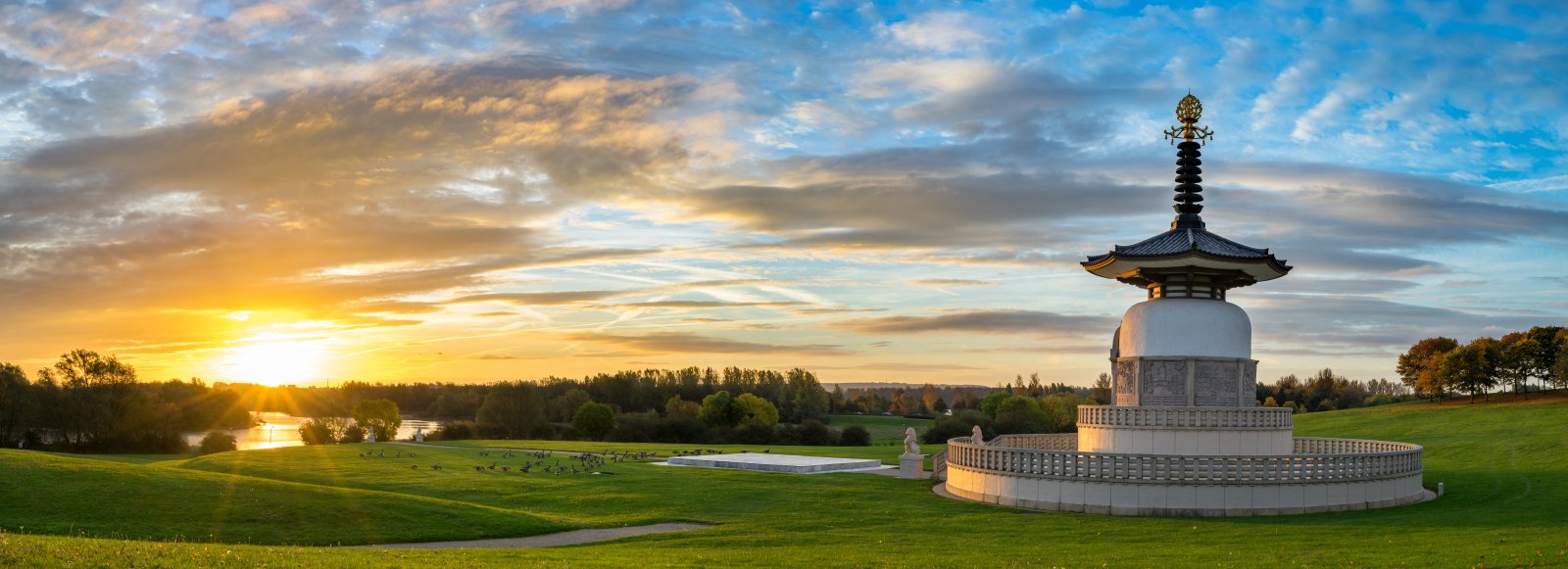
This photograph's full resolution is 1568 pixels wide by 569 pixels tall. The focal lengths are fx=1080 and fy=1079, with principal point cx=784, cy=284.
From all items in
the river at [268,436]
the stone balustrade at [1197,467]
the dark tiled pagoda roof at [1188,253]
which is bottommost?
the river at [268,436]

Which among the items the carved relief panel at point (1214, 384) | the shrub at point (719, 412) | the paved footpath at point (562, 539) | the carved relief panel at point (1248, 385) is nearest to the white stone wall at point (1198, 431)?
the carved relief panel at point (1248, 385)

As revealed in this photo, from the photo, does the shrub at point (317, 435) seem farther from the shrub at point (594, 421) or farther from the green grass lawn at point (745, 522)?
the green grass lawn at point (745, 522)

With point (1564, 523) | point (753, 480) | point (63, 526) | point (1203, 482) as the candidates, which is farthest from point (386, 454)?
point (1564, 523)

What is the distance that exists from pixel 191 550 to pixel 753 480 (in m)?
22.3

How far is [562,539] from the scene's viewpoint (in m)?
27.3

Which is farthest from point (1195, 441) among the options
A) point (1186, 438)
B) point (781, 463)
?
point (781, 463)

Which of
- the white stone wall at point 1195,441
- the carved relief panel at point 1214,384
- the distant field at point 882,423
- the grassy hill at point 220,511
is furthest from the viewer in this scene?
the distant field at point 882,423

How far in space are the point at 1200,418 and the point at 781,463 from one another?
1782 cm

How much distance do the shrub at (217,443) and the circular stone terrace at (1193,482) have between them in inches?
3019

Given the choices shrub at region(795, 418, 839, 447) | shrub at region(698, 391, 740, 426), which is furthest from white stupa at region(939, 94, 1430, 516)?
shrub at region(698, 391, 740, 426)

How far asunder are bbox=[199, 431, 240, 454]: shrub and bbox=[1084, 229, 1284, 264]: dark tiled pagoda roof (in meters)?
76.9

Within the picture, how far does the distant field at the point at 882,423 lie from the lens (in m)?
112

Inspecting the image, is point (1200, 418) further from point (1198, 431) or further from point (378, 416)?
point (378, 416)

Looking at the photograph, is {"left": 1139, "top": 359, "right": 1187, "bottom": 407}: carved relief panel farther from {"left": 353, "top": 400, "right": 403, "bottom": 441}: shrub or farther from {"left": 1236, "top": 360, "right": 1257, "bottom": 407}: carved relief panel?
{"left": 353, "top": 400, "right": 403, "bottom": 441}: shrub
